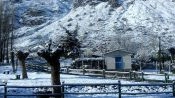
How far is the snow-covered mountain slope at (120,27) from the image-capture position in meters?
98.1

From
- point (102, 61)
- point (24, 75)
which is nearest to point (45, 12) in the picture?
point (102, 61)

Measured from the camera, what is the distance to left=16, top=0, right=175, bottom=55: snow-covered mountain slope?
98.1 m

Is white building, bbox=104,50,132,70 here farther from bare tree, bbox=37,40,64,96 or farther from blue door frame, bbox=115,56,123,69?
bare tree, bbox=37,40,64,96

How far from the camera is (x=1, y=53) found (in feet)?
245

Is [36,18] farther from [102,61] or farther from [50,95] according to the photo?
[50,95]

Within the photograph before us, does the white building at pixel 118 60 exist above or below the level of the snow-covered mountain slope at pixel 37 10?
below

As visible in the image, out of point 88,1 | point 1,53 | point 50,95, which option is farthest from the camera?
point 88,1

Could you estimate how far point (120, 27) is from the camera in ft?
363

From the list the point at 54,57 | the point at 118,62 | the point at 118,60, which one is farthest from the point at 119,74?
the point at 54,57

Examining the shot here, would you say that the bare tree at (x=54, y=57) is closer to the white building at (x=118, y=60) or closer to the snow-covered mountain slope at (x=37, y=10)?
the white building at (x=118, y=60)

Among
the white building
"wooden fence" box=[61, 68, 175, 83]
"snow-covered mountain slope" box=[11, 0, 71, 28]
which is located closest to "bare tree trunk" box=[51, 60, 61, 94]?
"wooden fence" box=[61, 68, 175, 83]

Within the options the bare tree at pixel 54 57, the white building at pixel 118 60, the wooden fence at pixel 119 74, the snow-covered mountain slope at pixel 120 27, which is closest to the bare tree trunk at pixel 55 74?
the bare tree at pixel 54 57

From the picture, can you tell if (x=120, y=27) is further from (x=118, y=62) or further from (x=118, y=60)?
(x=118, y=62)

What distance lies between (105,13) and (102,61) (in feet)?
236
